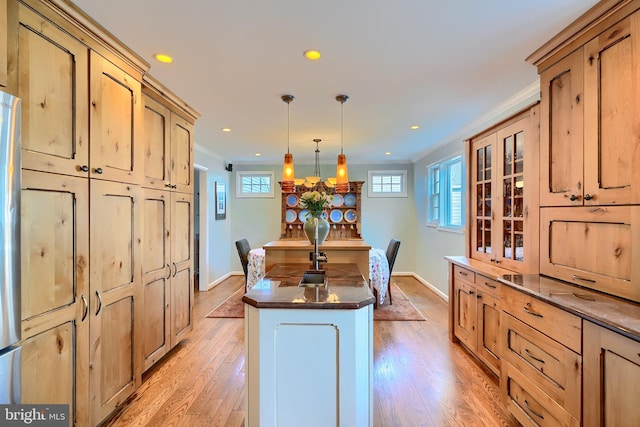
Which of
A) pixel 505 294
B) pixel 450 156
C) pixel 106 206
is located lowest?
pixel 505 294

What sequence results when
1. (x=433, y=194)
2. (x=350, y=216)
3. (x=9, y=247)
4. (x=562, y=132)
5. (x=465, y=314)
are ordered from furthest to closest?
1. (x=350, y=216)
2. (x=433, y=194)
3. (x=465, y=314)
4. (x=562, y=132)
5. (x=9, y=247)

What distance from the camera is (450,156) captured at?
4742 mm

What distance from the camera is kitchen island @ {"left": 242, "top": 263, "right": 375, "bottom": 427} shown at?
1667mm

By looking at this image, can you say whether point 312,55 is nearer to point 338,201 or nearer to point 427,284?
point 338,201

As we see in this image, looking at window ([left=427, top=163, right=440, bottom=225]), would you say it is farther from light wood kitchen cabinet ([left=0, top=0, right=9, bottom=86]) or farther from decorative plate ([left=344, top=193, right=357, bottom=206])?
light wood kitchen cabinet ([left=0, top=0, right=9, bottom=86])

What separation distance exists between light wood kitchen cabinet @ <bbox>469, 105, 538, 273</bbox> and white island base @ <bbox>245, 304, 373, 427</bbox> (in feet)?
5.11

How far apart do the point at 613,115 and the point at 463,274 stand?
1791 millimetres

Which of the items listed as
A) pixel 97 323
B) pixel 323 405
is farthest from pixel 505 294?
pixel 97 323

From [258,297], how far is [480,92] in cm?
268

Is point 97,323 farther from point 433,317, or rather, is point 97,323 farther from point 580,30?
point 433,317

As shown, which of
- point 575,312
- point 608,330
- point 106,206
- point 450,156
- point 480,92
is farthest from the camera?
point 450,156

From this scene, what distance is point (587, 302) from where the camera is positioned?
60.4 inches

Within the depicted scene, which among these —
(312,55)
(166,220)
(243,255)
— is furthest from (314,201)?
(243,255)

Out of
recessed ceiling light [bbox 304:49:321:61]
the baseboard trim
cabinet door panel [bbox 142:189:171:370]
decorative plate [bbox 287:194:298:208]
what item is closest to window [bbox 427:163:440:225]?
the baseboard trim
